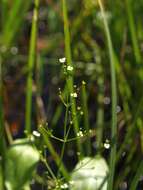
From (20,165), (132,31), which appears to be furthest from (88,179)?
(132,31)

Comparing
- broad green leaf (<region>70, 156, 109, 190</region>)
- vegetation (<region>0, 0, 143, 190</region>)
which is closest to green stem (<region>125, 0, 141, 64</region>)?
vegetation (<region>0, 0, 143, 190</region>)

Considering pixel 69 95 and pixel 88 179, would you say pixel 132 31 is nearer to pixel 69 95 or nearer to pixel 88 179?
pixel 69 95

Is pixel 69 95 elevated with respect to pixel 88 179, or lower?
elevated

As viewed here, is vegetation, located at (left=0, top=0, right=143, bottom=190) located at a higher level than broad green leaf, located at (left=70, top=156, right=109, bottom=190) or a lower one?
higher

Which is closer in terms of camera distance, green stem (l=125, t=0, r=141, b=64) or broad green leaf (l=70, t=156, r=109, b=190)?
broad green leaf (l=70, t=156, r=109, b=190)

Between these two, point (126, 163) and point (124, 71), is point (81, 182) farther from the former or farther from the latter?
point (124, 71)

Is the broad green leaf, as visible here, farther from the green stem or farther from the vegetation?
the green stem

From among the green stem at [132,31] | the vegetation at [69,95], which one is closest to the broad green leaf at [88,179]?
the vegetation at [69,95]

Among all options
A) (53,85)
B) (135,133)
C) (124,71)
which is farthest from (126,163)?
(53,85)
